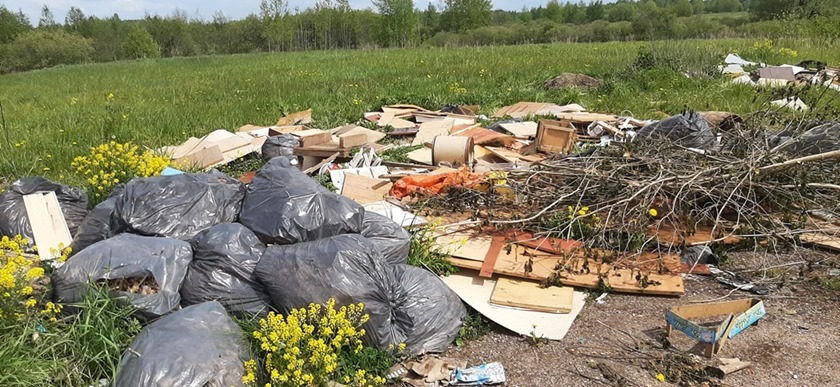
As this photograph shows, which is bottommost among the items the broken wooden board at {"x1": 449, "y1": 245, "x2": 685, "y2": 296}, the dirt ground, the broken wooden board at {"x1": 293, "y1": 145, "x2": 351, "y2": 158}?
the dirt ground

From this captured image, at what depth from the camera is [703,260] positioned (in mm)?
3633

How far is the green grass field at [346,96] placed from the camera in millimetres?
6422

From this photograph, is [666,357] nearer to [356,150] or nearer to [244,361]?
[244,361]

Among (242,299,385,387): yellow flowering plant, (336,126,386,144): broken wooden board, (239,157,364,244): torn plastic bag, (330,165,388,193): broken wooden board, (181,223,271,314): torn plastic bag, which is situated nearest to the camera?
(242,299,385,387): yellow flowering plant

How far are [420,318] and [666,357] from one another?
3.88 feet

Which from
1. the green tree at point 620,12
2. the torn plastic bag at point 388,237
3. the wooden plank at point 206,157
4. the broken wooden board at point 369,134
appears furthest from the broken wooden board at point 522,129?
the green tree at point 620,12

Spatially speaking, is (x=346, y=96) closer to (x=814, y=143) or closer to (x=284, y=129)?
(x=284, y=129)

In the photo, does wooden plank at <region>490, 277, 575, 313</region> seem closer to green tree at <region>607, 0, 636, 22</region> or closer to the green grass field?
the green grass field

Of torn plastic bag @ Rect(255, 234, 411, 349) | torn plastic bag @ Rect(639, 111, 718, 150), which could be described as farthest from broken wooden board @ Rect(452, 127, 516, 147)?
torn plastic bag @ Rect(255, 234, 411, 349)

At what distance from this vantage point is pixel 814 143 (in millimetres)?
4219

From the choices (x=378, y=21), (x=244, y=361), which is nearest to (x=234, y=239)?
Result: (x=244, y=361)

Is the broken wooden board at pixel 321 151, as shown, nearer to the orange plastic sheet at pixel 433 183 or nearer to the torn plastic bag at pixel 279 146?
the torn plastic bag at pixel 279 146

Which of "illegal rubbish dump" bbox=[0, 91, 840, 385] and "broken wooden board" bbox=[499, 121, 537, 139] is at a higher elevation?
"broken wooden board" bbox=[499, 121, 537, 139]

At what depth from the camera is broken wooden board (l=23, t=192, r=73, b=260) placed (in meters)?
3.37
